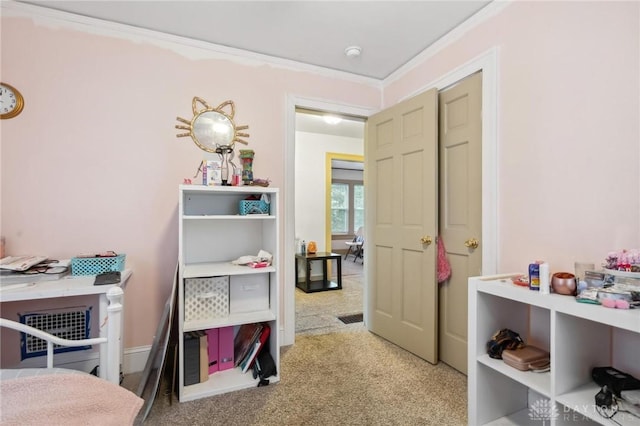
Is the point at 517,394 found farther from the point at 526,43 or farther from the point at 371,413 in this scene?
the point at 526,43

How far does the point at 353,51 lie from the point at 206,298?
2157mm

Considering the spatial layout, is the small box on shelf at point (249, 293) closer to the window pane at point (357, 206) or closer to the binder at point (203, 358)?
the binder at point (203, 358)

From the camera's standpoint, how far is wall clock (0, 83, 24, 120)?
1.95m

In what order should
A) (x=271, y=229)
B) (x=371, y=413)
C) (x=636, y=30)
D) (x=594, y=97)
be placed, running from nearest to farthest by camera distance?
1. (x=636, y=30)
2. (x=594, y=97)
3. (x=371, y=413)
4. (x=271, y=229)

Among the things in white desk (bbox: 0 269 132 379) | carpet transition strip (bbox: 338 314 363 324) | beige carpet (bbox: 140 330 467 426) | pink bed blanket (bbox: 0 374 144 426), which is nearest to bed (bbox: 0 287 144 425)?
pink bed blanket (bbox: 0 374 144 426)

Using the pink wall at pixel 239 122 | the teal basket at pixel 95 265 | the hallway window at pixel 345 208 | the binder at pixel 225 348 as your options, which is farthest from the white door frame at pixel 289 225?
the hallway window at pixel 345 208

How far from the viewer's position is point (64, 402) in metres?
0.88

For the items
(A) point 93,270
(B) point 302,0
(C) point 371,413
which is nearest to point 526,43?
(B) point 302,0

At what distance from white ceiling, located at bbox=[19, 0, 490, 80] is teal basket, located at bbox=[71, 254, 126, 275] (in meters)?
1.61

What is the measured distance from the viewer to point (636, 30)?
1.35m

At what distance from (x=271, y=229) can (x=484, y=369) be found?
1528 mm

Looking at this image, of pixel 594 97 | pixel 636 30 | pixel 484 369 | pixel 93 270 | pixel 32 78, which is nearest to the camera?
pixel 636 30

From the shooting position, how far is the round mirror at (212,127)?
7.86 feet

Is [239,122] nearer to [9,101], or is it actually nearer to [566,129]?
[9,101]
